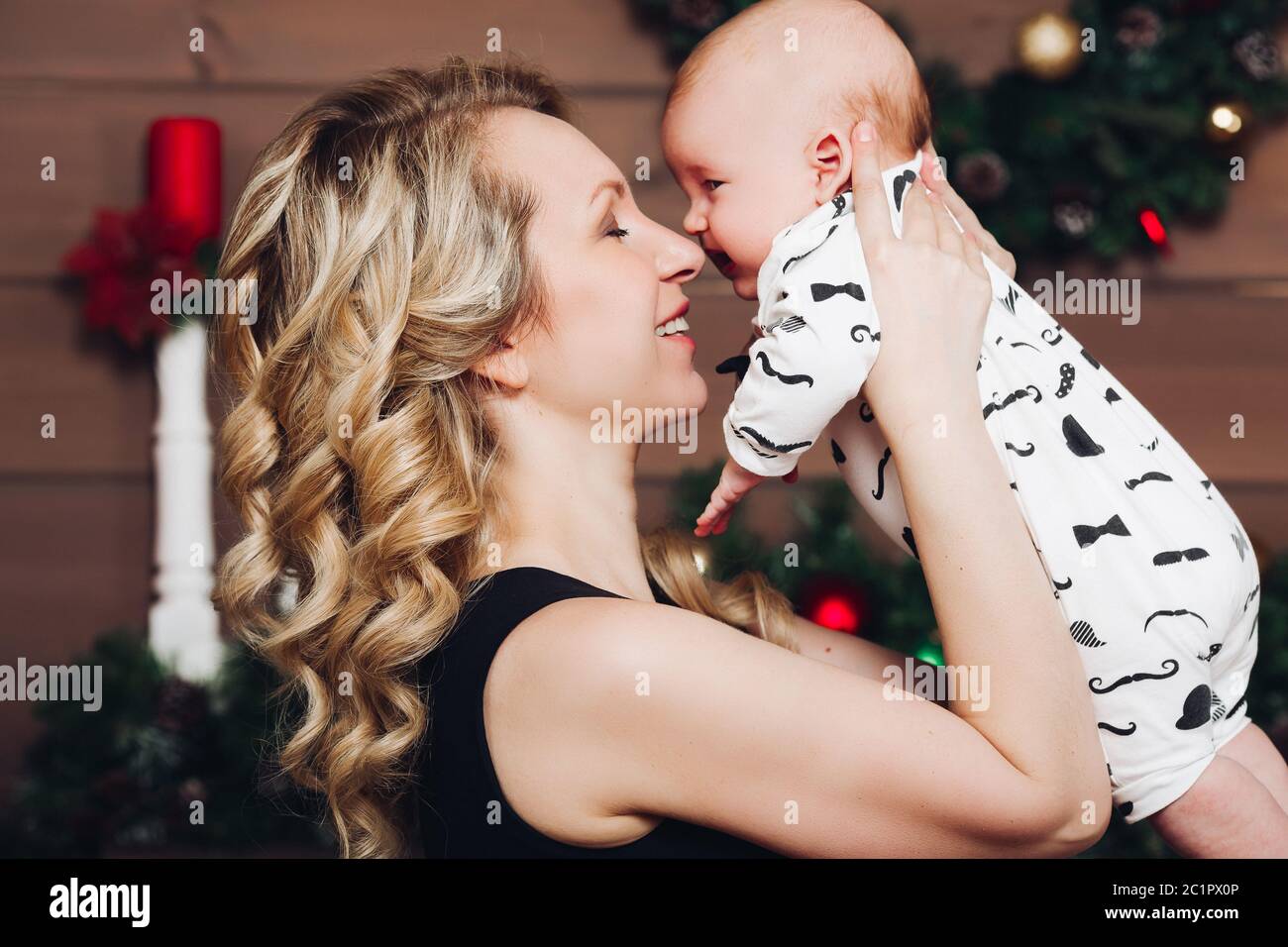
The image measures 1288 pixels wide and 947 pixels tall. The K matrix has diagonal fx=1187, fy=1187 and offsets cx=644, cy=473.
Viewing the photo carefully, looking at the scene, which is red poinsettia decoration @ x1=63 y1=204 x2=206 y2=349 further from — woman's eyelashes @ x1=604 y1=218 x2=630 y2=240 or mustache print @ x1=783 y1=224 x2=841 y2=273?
mustache print @ x1=783 y1=224 x2=841 y2=273

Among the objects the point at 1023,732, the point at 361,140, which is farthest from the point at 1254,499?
the point at 361,140

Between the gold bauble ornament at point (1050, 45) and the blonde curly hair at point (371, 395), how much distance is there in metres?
1.12

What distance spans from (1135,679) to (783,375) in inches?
16.0

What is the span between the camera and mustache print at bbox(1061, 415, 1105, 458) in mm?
1046

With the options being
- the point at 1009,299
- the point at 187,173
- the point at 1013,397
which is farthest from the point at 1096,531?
the point at 187,173

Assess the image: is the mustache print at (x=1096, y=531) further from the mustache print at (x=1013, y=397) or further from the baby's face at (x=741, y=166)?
the baby's face at (x=741, y=166)

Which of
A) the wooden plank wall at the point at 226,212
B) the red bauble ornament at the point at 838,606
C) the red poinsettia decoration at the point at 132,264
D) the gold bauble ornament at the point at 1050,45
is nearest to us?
the red bauble ornament at the point at 838,606

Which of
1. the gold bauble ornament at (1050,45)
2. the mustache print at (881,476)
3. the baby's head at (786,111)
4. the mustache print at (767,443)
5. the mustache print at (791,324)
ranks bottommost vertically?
the mustache print at (881,476)

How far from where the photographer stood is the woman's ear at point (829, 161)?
1.19 m

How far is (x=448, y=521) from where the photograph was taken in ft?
3.59

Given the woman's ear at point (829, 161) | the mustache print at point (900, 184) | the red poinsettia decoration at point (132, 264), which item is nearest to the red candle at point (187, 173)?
the red poinsettia decoration at point (132, 264)

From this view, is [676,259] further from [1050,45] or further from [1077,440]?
[1050,45]

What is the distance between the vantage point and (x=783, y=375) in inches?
41.1
